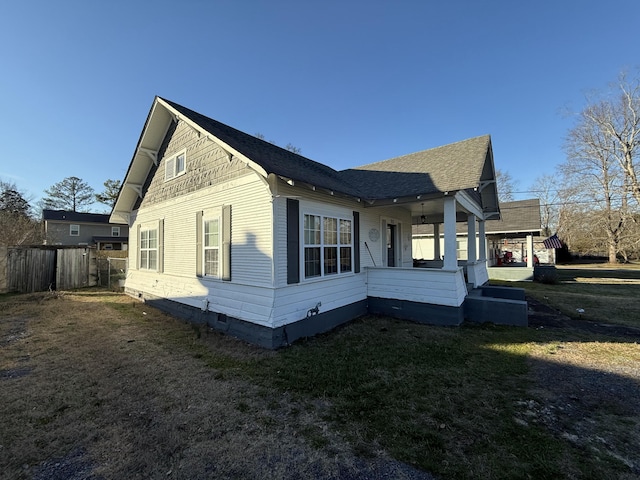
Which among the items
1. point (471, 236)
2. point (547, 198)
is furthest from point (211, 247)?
point (547, 198)

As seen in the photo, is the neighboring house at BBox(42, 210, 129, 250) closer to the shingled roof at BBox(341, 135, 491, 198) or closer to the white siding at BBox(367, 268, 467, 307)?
the shingled roof at BBox(341, 135, 491, 198)

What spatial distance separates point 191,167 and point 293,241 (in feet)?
14.5

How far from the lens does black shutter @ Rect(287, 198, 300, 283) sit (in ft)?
19.4

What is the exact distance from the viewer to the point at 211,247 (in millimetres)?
7152

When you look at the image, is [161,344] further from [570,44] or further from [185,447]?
[570,44]

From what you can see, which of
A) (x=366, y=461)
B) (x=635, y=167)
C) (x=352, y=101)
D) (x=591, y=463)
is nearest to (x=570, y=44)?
(x=352, y=101)

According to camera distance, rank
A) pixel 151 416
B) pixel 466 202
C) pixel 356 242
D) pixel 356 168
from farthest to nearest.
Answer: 1. pixel 356 168
2. pixel 466 202
3. pixel 356 242
4. pixel 151 416

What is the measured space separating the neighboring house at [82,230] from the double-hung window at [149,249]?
84.5 feet

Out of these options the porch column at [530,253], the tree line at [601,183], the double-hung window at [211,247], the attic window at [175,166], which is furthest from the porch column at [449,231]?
the tree line at [601,183]

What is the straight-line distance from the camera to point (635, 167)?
A: 24.4m

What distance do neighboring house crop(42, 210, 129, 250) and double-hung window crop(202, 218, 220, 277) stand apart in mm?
30888

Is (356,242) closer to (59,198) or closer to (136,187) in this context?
(136,187)

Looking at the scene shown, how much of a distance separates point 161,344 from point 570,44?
54.1ft

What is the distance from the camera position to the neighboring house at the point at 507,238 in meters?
16.6
